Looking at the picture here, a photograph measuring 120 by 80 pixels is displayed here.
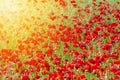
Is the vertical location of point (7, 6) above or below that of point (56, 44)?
above

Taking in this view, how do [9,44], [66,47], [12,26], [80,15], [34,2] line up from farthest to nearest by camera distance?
1. [34,2]
2. [80,15]
3. [12,26]
4. [9,44]
5. [66,47]

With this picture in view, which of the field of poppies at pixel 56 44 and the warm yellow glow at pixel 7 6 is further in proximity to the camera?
the warm yellow glow at pixel 7 6

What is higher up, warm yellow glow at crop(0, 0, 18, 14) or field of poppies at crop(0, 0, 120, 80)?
warm yellow glow at crop(0, 0, 18, 14)

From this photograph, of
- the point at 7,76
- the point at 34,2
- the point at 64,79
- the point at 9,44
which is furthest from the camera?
the point at 34,2

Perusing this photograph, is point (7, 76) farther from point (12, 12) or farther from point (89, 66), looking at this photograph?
point (12, 12)

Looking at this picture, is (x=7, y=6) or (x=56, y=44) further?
(x=7, y=6)

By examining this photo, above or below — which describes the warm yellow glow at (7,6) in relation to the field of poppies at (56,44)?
above

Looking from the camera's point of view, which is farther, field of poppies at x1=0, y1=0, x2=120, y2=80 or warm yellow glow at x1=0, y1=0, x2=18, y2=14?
warm yellow glow at x1=0, y1=0, x2=18, y2=14

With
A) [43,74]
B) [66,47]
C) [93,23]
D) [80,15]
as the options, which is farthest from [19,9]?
[43,74]
